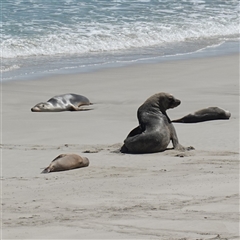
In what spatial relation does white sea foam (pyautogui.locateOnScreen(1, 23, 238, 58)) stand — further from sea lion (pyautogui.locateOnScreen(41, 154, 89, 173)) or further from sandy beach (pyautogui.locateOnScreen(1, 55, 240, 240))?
sea lion (pyautogui.locateOnScreen(41, 154, 89, 173))

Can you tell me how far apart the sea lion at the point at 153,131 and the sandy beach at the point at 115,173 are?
134 millimetres

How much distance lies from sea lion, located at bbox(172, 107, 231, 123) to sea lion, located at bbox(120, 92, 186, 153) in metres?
0.48

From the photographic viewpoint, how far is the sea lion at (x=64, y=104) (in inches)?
332

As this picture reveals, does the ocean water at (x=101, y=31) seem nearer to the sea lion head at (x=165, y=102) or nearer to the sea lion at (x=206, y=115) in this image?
the sea lion at (x=206, y=115)

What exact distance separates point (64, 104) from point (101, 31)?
7213 mm

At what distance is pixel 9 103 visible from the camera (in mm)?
8820

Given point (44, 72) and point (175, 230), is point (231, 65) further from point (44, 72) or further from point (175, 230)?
point (175, 230)

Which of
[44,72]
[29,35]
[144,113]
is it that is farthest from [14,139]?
[29,35]

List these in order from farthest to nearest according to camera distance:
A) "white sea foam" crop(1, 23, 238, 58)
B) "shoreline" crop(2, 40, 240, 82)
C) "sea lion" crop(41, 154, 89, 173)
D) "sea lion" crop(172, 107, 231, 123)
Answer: "white sea foam" crop(1, 23, 238, 58) → "shoreline" crop(2, 40, 240, 82) → "sea lion" crop(172, 107, 231, 123) → "sea lion" crop(41, 154, 89, 173)

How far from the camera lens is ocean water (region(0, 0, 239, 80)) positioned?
503 inches

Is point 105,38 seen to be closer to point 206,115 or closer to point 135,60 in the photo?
point 135,60

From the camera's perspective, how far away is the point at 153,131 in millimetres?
6453

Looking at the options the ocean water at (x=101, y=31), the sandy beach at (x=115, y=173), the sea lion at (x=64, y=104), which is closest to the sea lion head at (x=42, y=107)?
the sea lion at (x=64, y=104)

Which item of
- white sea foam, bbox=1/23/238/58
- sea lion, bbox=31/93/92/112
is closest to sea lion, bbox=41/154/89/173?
sea lion, bbox=31/93/92/112
